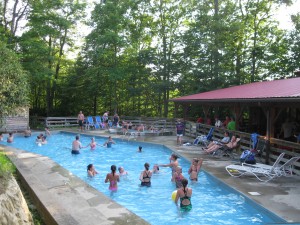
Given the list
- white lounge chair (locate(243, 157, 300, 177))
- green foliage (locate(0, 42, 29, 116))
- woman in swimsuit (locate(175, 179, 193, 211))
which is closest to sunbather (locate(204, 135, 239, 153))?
white lounge chair (locate(243, 157, 300, 177))

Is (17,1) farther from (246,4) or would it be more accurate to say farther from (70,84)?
(246,4)

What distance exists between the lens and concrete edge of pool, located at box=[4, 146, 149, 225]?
5699 millimetres

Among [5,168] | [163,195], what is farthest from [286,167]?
[5,168]

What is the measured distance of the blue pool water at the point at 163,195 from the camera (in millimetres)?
7328

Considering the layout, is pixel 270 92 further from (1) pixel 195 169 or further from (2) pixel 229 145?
(1) pixel 195 169

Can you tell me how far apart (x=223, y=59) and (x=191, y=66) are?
2.97 metres

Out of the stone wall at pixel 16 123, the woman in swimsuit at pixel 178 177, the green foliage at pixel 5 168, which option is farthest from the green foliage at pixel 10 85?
the stone wall at pixel 16 123

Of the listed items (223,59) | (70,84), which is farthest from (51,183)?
(70,84)

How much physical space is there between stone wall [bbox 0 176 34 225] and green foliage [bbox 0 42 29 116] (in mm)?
7831

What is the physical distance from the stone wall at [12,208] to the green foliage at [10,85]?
783 centimetres

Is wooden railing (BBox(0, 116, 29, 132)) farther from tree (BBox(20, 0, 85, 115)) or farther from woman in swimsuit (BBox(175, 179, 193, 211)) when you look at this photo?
woman in swimsuit (BBox(175, 179, 193, 211))

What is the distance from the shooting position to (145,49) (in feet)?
99.6

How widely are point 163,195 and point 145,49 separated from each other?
2270 centimetres

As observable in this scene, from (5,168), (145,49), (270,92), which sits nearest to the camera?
(5,168)
